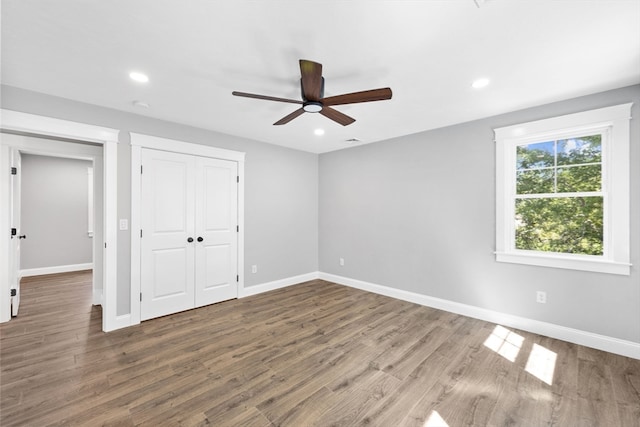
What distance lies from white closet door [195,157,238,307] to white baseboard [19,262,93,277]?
13.9ft

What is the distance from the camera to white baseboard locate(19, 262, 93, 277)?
211 inches

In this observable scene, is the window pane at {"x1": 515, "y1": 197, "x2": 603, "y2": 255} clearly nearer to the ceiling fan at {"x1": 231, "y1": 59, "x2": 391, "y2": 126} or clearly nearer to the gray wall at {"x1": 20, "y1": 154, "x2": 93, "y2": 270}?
the ceiling fan at {"x1": 231, "y1": 59, "x2": 391, "y2": 126}

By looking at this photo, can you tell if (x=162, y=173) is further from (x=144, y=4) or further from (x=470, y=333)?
(x=470, y=333)

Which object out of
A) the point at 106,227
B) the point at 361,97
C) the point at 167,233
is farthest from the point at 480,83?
the point at 106,227

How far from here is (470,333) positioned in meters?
3.05

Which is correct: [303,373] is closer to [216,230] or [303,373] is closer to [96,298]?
[216,230]

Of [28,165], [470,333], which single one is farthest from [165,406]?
[28,165]

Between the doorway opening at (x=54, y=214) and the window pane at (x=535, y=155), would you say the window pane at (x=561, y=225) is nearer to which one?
the window pane at (x=535, y=155)

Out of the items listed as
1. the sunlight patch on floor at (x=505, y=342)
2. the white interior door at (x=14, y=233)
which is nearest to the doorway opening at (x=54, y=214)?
the white interior door at (x=14, y=233)

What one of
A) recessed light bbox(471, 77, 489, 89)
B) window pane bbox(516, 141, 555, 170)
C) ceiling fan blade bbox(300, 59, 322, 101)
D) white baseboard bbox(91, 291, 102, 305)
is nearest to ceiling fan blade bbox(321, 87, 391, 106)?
ceiling fan blade bbox(300, 59, 322, 101)

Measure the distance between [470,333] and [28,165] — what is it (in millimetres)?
8395

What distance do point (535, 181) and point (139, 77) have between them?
4417mm

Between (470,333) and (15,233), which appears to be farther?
(15,233)

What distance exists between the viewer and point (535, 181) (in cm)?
318
